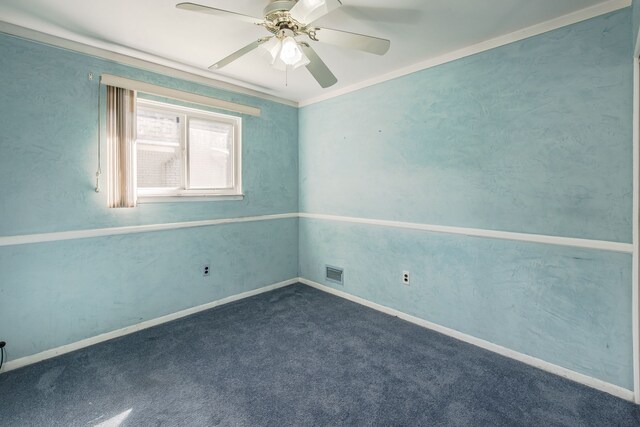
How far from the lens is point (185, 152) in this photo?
303 cm

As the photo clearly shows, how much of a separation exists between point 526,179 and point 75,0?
3214mm

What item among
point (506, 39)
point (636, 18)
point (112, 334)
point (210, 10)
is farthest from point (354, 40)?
point (112, 334)

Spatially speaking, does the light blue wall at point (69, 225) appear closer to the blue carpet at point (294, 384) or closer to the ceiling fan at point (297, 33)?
the blue carpet at point (294, 384)

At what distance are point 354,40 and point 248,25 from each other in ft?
2.80

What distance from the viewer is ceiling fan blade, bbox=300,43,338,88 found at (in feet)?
5.98

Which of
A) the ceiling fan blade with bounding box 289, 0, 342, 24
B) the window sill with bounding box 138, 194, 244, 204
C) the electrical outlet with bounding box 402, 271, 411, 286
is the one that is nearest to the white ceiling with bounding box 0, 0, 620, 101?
the ceiling fan blade with bounding box 289, 0, 342, 24

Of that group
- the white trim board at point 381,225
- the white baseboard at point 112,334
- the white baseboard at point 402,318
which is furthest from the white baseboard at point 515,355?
the white baseboard at point 112,334

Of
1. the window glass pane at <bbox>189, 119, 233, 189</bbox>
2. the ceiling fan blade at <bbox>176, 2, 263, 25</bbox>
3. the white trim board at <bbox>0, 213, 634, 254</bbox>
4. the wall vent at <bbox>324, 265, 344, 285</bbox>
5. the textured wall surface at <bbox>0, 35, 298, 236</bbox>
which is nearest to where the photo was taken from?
the ceiling fan blade at <bbox>176, 2, 263, 25</bbox>

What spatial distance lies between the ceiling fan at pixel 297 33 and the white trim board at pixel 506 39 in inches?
45.2

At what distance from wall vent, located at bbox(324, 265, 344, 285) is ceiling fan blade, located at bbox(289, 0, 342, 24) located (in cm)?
266

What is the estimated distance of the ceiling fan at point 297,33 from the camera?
146cm

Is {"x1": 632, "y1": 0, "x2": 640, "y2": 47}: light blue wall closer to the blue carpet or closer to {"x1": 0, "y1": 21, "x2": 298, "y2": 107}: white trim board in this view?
the blue carpet

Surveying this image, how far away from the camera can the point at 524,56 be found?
2.16 metres

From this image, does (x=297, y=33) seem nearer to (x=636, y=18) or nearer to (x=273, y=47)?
(x=273, y=47)
